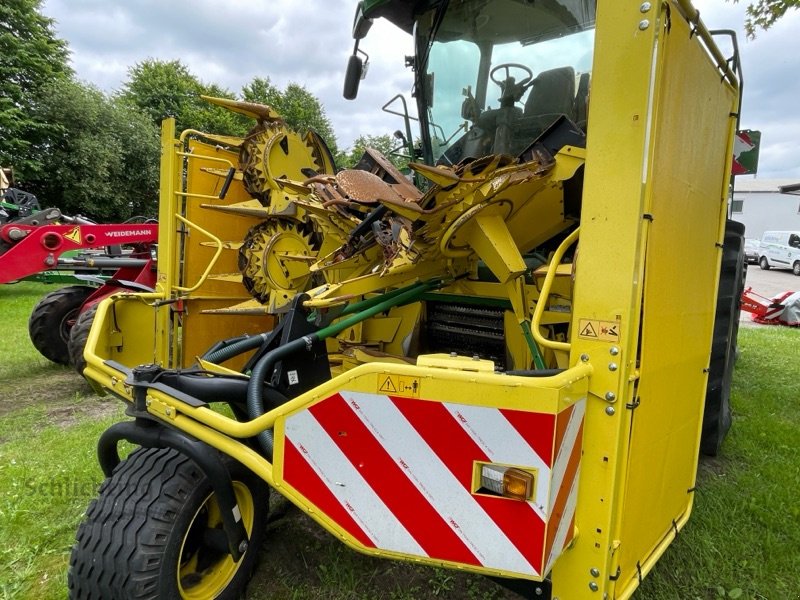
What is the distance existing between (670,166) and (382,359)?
1634 mm

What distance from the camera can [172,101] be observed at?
27.1m

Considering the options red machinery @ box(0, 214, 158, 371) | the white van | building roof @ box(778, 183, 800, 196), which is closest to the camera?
red machinery @ box(0, 214, 158, 371)

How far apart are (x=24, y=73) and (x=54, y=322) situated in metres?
18.4

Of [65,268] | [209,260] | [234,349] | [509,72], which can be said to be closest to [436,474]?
[234,349]

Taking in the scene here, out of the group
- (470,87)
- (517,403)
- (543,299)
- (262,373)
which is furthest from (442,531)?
(470,87)

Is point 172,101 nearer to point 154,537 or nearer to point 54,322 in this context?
point 54,322

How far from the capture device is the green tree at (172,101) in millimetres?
26016

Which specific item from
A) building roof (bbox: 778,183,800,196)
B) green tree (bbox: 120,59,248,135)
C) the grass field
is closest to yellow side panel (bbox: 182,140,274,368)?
the grass field

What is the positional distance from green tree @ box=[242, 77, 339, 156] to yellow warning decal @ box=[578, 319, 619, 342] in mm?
34352

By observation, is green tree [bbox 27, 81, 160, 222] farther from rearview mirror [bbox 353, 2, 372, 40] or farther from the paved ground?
the paved ground

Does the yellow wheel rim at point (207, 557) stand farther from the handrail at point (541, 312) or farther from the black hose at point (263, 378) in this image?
the handrail at point (541, 312)

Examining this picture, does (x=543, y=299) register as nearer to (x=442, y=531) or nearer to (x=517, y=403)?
(x=517, y=403)

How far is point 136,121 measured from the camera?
19219 millimetres

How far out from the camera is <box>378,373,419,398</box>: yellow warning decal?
139cm
